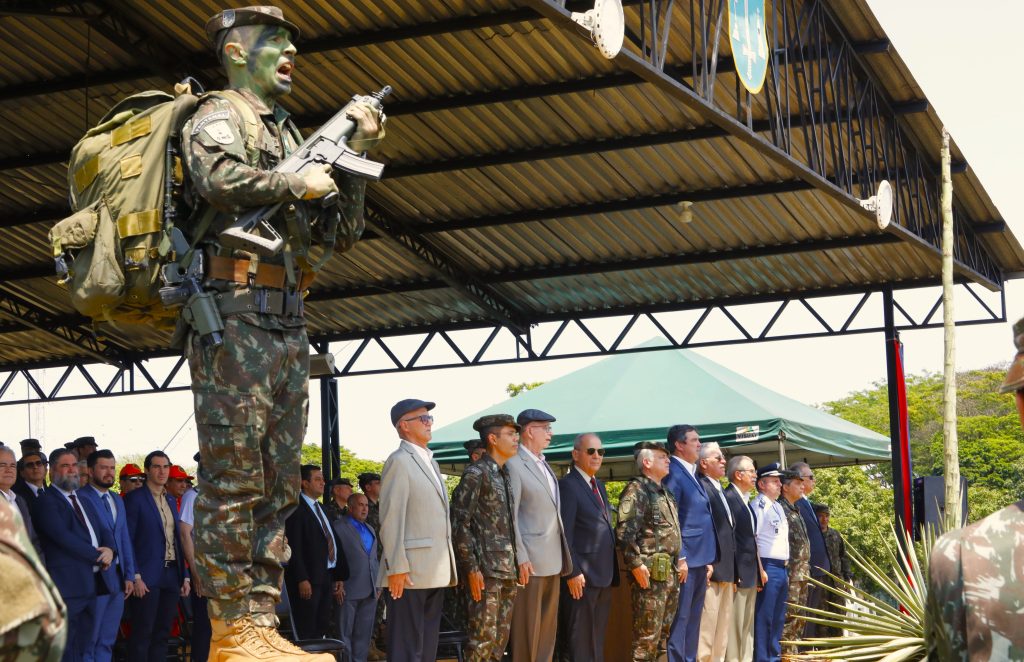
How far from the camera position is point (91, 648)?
7.63m

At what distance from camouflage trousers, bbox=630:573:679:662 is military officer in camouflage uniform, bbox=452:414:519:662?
1326mm

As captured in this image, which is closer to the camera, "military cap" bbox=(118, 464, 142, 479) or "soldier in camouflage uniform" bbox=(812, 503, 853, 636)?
"military cap" bbox=(118, 464, 142, 479)

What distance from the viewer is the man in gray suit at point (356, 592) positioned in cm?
982

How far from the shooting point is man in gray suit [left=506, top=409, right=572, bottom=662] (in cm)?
816

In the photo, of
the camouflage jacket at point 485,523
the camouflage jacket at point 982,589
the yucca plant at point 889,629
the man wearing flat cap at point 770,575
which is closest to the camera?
the camouflage jacket at point 982,589

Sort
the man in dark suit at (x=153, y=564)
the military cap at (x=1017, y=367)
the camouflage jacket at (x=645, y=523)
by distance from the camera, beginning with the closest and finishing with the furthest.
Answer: the military cap at (x=1017, y=367)
the man in dark suit at (x=153, y=564)
the camouflage jacket at (x=645, y=523)

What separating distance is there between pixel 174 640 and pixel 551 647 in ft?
10.3

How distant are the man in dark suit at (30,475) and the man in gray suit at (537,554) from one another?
2.89m

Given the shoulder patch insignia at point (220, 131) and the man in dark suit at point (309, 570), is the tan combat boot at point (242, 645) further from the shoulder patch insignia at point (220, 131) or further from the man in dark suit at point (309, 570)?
the man in dark suit at point (309, 570)

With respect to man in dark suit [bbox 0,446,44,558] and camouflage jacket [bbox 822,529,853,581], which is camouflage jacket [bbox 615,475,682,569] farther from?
camouflage jacket [bbox 822,529,853,581]

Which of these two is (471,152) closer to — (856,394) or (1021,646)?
(1021,646)

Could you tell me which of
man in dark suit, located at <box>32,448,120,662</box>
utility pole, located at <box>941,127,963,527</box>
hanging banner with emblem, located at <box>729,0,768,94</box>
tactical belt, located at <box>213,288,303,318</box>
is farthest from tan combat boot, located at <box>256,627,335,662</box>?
hanging banner with emblem, located at <box>729,0,768,94</box>

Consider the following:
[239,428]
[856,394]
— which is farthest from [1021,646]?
[856,394]

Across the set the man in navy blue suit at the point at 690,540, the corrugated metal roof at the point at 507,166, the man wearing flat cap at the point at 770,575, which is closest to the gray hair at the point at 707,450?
the man in navy blue suit at the point at 690,540
